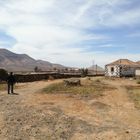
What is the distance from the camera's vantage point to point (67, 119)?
2111 centimetres

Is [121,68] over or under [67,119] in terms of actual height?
over

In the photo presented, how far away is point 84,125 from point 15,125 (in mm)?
3862

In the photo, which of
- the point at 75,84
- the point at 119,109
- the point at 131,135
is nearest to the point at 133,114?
the point at 119,109

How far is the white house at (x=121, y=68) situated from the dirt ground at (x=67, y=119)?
44.1 meters

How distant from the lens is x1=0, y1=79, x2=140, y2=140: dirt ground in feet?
56.8

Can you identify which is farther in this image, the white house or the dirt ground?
the white house

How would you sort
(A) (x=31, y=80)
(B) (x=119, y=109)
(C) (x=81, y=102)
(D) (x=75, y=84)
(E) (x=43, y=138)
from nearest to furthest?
1. (E) (x=43, y=138)
2. (B) (x=119, y=109)
3. (C) (x=81, y=102)
4. (D) (x=75, y=84)
5. (A) (x=31, y=80)

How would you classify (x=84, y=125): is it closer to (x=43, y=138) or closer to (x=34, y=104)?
(x=43, y=138)

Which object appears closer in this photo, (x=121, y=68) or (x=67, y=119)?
(x=67, y=119)

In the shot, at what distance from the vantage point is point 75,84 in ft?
147

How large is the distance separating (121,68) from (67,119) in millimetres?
54155

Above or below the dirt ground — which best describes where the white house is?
above

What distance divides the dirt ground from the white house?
44124 mm

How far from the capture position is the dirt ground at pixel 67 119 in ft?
56.8
